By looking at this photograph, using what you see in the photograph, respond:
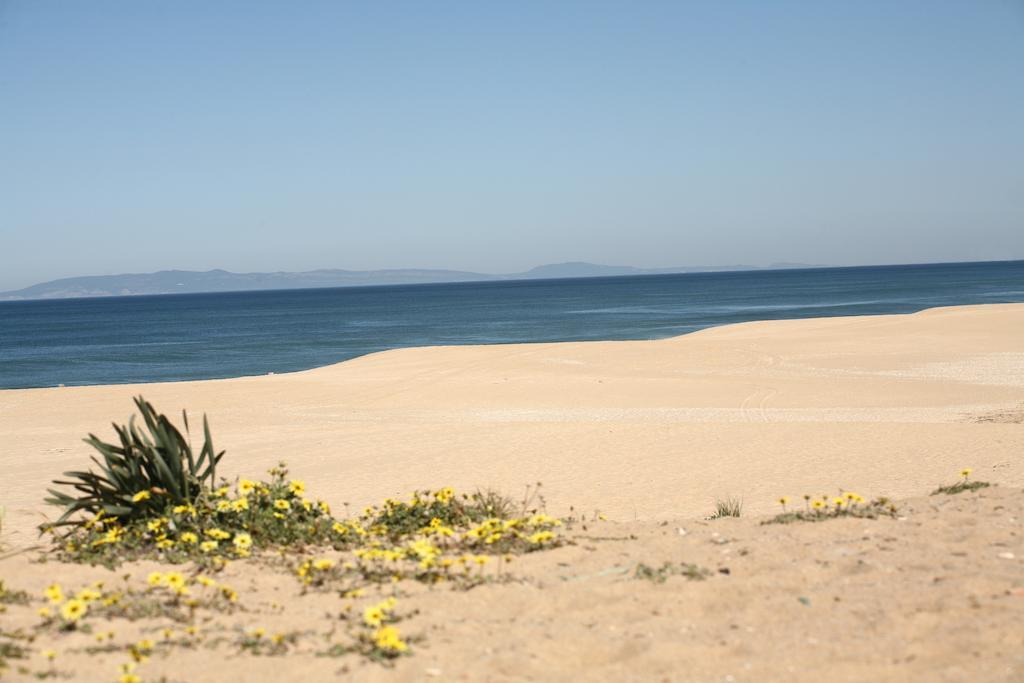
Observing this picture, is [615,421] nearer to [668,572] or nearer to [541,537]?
[541,537]

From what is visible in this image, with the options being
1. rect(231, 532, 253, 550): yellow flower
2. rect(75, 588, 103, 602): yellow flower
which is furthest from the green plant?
rect(75, 588, 103, 602): yellow flower

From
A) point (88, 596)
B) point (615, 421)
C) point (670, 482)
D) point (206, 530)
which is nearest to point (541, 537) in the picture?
point (206, 530)

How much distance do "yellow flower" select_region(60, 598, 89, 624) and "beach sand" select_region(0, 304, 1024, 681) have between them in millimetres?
366

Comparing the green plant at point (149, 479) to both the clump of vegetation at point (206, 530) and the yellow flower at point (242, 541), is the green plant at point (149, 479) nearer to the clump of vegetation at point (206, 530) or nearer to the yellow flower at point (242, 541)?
the clump of vegetation at point (206, 530)

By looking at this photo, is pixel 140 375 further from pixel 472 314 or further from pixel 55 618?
pixel 472 314

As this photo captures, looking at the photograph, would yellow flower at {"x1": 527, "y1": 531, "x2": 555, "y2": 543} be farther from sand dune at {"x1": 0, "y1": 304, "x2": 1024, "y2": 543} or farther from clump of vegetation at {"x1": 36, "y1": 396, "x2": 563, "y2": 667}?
sand dune at {"x1": 0, "y1": 304, "x2": 1024, "y2": 543}

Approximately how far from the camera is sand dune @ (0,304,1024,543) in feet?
35.0

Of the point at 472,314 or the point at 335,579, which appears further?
the point at 472,314

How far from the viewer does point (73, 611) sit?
4.31 m

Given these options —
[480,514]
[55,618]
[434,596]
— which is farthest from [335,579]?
[480,514]

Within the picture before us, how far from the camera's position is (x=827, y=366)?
2550 cm

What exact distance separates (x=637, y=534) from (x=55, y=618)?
3599 millimetres

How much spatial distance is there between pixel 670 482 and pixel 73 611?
7319 millimetres

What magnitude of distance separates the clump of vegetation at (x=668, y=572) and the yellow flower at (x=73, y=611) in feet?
9.27
